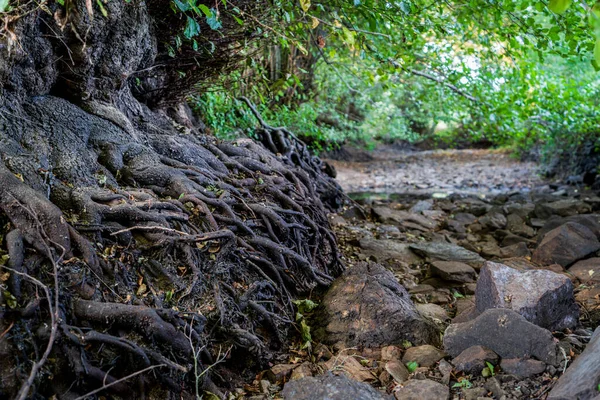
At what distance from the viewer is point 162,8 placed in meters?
4.63

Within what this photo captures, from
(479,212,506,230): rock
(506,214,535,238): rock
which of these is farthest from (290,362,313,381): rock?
(479,212,506,230): rock

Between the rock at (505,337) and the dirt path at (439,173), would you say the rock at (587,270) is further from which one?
the dirt path at (439,173)

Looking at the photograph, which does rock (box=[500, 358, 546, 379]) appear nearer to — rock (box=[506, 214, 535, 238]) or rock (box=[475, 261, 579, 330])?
rock (box=[475, 261, 579, 330])

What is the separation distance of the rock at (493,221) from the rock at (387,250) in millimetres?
2076

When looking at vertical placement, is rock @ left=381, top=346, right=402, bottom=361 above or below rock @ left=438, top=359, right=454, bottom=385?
below

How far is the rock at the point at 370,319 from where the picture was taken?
3541 mm

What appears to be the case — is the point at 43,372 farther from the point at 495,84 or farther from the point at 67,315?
the point at 495,84

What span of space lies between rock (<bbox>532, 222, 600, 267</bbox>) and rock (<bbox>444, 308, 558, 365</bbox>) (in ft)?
8.55

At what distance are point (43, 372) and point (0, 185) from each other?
1058 millimetres

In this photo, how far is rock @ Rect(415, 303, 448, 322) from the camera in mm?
4091

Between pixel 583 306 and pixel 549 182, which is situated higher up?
pixel 583 306

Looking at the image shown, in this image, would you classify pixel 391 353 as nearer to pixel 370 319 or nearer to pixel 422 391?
pixel 370 319

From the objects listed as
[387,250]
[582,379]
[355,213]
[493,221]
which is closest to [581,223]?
[493,221]

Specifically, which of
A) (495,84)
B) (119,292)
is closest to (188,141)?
(119,292)
